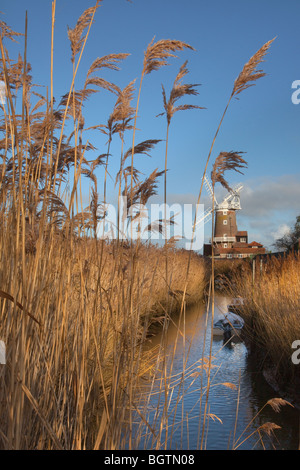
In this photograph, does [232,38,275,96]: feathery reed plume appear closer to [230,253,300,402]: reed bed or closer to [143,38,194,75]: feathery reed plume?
[143,38,194,75]: feathery reed plume

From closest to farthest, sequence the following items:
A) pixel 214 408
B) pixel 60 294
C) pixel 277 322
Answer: pixel 60 294 < pixel 214 408 < pixel 277 322

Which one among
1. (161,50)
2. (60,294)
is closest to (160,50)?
(161,50)

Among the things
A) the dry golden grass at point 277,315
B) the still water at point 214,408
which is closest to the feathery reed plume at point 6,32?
the still water at point 214,408

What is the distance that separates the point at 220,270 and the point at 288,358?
1868 centimetres

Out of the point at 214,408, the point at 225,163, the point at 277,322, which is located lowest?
the point at 214,408

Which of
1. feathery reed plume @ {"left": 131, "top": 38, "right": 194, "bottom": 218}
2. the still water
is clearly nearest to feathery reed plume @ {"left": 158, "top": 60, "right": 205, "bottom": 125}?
feathery reed plume @ {"left": 131, "top": 38, "right": 194, "bottom": 218}

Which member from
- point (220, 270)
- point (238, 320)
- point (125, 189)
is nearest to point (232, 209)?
point (220, 270)

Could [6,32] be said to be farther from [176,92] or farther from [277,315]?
[277,315]

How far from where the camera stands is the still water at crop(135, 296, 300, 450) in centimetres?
311

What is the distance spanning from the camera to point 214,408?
4.77 m

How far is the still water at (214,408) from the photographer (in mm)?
3105

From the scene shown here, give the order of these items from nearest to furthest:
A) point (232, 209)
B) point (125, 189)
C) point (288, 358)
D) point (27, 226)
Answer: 1. point (27, 226)
2. point (125, 189)
3. point (288, 358)
4. point (232, 209)
